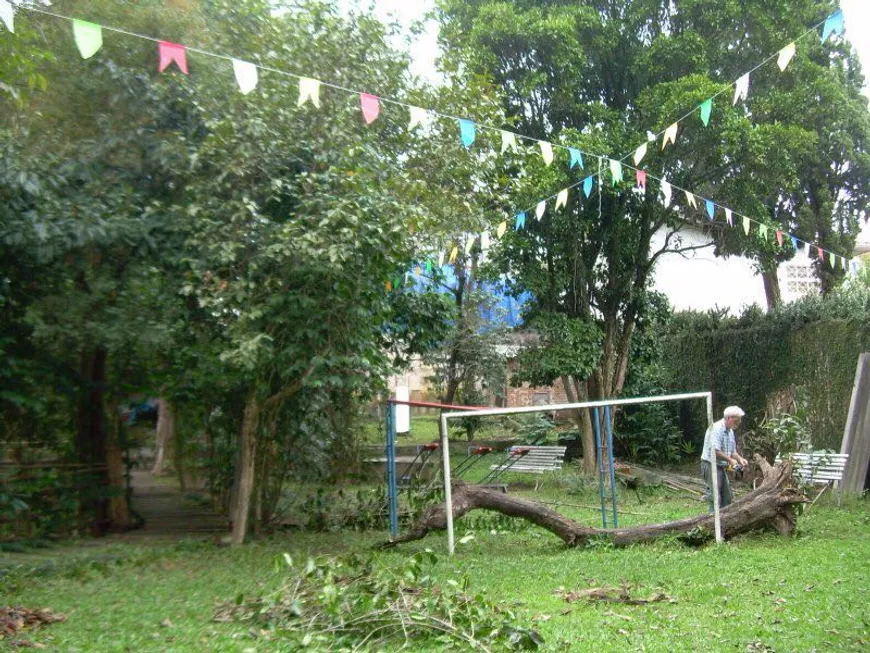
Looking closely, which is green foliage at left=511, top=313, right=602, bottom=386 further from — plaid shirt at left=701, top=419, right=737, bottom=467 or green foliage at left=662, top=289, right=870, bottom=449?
plaid shirt at left=701, top=419, right=737, bottom=467

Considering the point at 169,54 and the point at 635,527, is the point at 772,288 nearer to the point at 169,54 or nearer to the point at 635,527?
the point at 635,527

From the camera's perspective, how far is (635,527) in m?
9.48

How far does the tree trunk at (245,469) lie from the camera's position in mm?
10258

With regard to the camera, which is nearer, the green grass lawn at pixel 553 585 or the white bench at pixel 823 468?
the green grass lawn at pixel 553 585

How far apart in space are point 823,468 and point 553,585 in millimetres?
6581

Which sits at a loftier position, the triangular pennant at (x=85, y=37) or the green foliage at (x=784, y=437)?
the triangular pennant at (x=85, y=37)

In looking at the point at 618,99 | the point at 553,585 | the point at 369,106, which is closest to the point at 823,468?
the point at 553,585

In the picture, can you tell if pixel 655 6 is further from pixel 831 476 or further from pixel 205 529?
pixel 205 529

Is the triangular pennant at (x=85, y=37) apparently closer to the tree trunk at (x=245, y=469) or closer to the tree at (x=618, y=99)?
the tree trunk at (x=245, y=469)

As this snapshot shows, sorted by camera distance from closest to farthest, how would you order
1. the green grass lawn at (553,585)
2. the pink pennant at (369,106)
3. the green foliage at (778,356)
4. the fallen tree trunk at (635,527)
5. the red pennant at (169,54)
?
the green grass lawn at (553,585) < the red pennant at (169,54) < the pink pennant at (369,106) < the fallen tree trunk at (635,527) < the green foliage at (778,356)

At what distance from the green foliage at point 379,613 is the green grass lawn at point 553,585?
0.76ft

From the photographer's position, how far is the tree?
14320 millimetres

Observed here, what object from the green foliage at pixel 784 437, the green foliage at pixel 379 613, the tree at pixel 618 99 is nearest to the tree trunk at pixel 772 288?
the tree at pixel 618 99

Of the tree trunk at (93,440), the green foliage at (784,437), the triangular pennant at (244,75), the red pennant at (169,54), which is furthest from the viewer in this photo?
the green foliage at (784,437)
